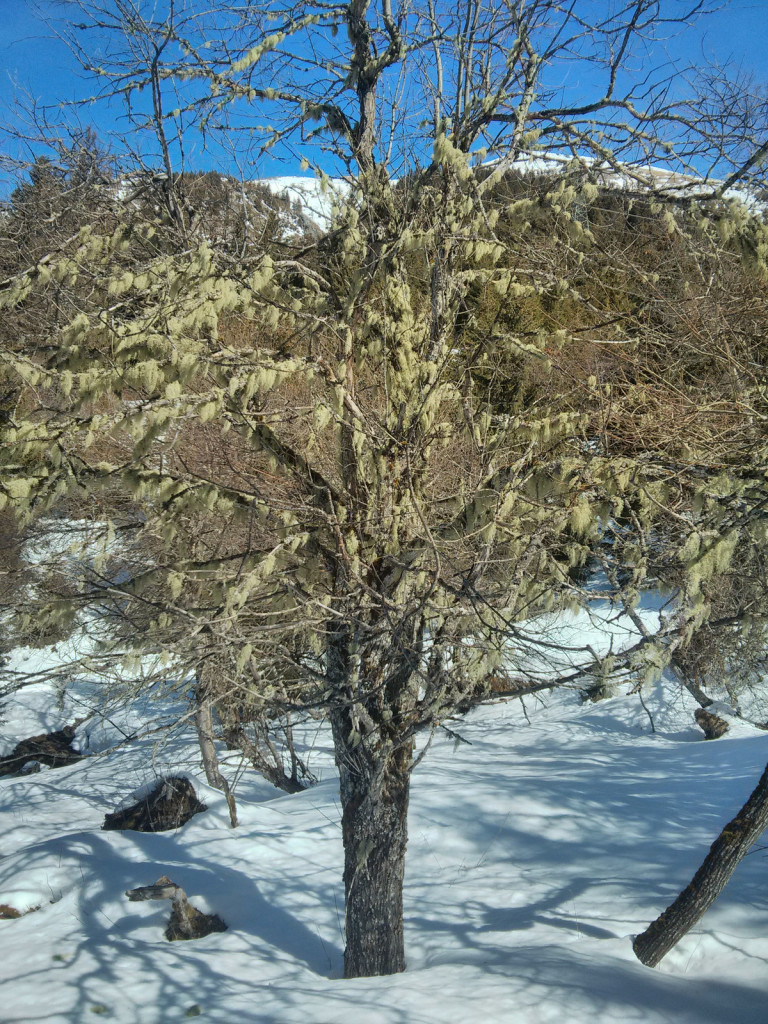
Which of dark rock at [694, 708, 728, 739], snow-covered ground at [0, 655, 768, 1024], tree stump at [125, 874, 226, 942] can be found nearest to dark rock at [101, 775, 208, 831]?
snow-covered ground at [0, 655, 768, 1024]

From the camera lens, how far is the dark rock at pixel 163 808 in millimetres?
9539

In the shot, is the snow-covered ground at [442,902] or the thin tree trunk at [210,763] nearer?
the snow-covered ground at [442,902]

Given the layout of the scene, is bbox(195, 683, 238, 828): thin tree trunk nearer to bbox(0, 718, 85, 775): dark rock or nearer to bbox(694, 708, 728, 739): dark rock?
bbox(0, 718, 85, 775): dark rock

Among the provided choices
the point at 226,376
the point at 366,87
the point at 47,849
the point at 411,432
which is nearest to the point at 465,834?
the point at 47,849

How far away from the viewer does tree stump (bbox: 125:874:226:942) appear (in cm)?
624

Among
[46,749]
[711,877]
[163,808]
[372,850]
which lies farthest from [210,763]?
[711,877]

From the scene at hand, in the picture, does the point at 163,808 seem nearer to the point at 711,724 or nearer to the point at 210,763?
the point at 210,763

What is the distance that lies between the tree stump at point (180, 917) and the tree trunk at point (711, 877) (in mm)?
3526

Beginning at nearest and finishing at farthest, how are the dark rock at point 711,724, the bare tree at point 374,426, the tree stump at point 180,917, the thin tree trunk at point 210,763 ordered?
the bare tree at point 374,426 < the tree stump at point 180,917 < the thin tree trunk at point 210,763 < the dark rock at point 711,724

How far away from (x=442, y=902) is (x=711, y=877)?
9.31 ft

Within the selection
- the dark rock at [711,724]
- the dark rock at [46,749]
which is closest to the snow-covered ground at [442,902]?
the dark rock at [711,724]

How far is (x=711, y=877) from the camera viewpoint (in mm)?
4660

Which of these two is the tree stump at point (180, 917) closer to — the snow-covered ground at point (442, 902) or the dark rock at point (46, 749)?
the snow-covered ground at point (442, 902)

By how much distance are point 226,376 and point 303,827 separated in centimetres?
618
